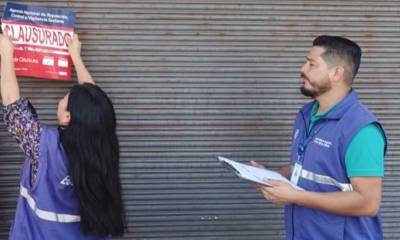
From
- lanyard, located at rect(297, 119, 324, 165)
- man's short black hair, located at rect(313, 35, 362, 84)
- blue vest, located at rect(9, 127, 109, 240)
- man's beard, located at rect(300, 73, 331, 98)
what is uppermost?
man's short black hair, located at rect(313, 35, 362, 84)

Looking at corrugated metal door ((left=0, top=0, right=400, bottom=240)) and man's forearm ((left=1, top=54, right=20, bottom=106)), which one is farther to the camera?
corrugated metal door ((left=0, top=0, right=400, bottom=240))

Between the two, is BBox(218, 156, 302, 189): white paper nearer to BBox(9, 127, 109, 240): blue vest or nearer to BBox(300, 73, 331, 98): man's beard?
BBox(300, 73, 331, 98): man's beard

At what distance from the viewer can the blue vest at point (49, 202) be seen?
270 cm

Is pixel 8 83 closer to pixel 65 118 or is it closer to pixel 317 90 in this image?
pixel 65 118

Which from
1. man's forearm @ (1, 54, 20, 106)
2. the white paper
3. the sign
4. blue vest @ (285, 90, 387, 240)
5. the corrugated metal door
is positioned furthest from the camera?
the corrugated metal door

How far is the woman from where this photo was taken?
106 inches

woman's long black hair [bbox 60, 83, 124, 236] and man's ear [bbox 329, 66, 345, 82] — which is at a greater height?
man's ear [bbox 329, 66, 345, 82]

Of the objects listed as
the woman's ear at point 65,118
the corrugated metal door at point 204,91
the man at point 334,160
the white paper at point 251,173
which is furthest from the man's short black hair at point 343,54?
the woman's ear at point 65,118

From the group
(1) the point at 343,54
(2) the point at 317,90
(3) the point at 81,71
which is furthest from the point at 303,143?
(3) the point at 81,71

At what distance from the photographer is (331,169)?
2.77 m

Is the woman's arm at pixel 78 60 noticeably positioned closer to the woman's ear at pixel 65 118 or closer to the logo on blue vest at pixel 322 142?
the woman's ear at pixel 65 118

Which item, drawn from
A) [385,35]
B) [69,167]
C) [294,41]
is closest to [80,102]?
[69,167]

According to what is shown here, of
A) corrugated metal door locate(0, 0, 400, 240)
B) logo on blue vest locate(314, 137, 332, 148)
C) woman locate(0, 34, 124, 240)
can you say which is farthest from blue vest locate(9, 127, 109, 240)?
logo on blue vest locate(314, 137, 332, 148)

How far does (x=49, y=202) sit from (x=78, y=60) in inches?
41.5
